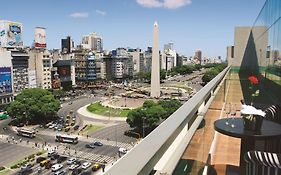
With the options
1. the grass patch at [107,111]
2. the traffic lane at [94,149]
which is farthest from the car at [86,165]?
the grass patch at [107,111]

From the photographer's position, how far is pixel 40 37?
43750mm

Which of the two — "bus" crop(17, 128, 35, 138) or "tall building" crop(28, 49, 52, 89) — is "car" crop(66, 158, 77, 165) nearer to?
"bus" crop(17, 128, 35, 138)

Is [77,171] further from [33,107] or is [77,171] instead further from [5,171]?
[33,107]

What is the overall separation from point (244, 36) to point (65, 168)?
1437 centimetres

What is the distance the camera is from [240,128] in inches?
129

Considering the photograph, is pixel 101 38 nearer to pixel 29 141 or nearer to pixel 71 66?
pixel 71 66

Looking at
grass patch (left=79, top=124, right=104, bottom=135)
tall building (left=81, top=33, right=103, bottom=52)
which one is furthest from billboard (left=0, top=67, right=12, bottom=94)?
tall building (left=81, top=33, right=103, bottom=52)

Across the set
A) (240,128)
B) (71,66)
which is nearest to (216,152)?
(240,128)

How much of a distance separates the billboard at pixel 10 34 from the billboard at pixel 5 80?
Result: 519 cm

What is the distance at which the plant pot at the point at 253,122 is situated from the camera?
10.0 feet

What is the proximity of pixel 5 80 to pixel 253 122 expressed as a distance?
36261 millimetres

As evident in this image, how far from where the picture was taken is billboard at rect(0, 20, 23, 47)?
3789cm

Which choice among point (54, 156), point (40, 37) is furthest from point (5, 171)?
point (40, 37)

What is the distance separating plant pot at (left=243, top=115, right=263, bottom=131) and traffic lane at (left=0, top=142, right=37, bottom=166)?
61.8ft
